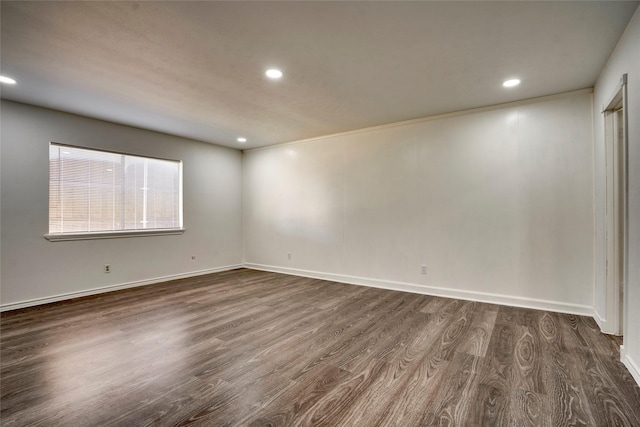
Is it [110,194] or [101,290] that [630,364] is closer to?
[101,290]

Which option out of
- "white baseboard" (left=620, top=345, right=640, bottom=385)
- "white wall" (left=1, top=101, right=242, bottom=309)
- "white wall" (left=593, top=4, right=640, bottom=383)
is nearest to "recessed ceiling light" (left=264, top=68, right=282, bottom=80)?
"white wall" (left=593, top=4, right=640, bottom=383)

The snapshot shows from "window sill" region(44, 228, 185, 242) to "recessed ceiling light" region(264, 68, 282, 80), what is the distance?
3.46 m

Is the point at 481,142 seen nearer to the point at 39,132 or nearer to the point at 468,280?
the point at 468,280

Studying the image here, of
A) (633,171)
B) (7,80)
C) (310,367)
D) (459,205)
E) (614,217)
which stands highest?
(7,80)

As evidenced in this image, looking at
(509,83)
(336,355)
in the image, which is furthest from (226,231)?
(509,83)

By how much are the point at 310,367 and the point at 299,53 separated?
8.41 feet

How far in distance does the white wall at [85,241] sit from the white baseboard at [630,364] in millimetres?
5736

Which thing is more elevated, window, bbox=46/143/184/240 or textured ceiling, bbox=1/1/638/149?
textured ceiling, bbox=1/1/638/149

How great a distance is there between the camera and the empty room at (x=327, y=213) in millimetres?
1938

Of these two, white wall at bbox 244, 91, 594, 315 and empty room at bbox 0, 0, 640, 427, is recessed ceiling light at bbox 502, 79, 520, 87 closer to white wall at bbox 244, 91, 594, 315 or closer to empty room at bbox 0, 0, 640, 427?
empty room at bbox 0, 0, 640, 427

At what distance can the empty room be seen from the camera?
6.36 ft

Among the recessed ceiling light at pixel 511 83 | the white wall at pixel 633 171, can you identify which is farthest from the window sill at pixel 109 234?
the white wall at pixel 633 171

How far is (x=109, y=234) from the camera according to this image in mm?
Answer: 4398

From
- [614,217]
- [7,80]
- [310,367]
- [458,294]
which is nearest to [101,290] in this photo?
[7,80]
